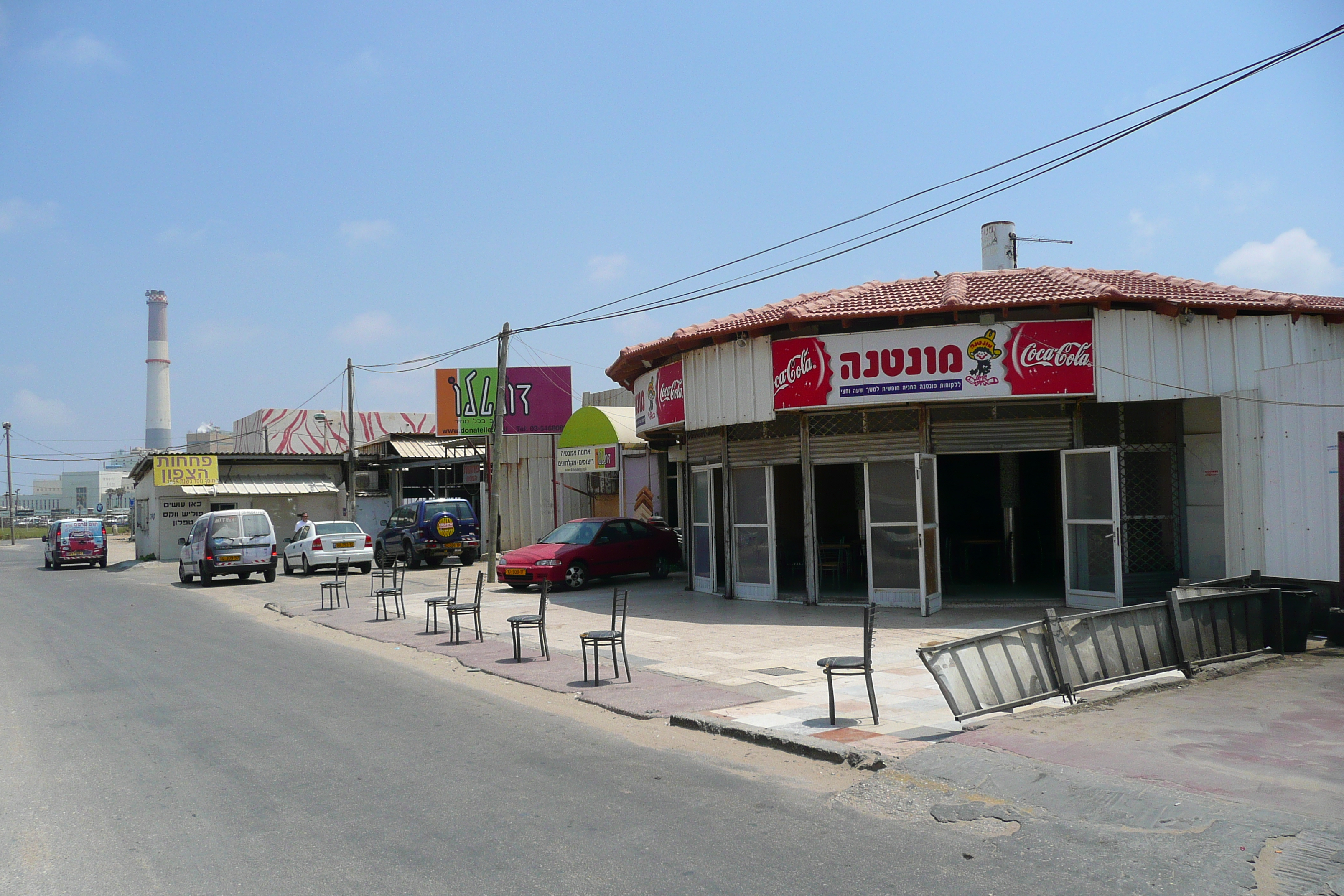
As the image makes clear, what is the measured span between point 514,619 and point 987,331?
8212 mm

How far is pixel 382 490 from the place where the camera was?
39.6 meters

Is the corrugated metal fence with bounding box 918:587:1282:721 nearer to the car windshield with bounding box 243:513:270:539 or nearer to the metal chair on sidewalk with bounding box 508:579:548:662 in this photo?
the metal chair on sidewalk with bounding box 508:579:548:662

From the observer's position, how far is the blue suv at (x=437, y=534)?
1059 inches

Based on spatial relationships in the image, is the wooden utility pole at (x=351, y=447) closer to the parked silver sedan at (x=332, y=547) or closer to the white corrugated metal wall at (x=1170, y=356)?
the parked silver sedan at (x=332, y=547)

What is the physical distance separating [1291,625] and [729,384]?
28.9 feet

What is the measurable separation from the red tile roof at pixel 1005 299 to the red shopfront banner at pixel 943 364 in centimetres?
36

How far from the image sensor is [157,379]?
101375 millimetres

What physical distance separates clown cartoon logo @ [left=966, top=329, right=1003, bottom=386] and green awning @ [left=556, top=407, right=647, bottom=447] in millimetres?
10998

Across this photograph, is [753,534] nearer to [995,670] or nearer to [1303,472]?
[1303,472]

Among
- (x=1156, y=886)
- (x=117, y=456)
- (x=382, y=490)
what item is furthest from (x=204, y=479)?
(x=117, y=456)

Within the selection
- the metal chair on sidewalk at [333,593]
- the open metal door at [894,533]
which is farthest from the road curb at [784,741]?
the metal chair on sidewalk at [333,593]

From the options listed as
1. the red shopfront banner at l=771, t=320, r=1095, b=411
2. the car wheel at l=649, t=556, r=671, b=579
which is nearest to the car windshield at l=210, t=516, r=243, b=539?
A: the car wheel at l=649, t=556, r=671, b=579

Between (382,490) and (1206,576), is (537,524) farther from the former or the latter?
(1206,576)

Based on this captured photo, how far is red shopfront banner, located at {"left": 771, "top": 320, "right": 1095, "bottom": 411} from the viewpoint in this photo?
46.1 feet
